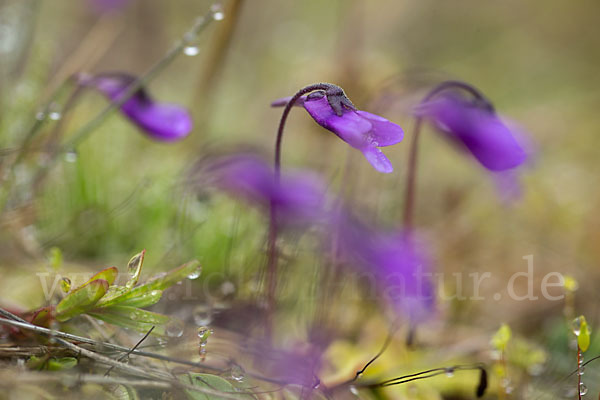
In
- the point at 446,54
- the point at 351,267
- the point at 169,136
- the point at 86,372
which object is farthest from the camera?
the point at 446,54

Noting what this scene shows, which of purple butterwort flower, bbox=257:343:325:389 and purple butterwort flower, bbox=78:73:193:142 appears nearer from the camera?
purple butterwort flower, bbox=257:343:325:389

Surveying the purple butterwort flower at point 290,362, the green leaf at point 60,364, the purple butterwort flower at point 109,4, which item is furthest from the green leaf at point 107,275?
the purple butterwort flower at point 109,4

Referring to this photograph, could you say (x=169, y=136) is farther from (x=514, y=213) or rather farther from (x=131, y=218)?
(x=514, y=213)

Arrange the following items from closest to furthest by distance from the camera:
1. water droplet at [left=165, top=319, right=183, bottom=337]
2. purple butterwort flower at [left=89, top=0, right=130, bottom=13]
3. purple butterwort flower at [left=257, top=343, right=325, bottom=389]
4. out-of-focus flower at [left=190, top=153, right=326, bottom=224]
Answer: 1. water droplet at [left=165, top=319, right=183, bottom=337]
2. purple butterwort flower at [left=257, top=343, right=325, bottom=389]
3. out-of-focus flower at [left=190, top=153, right=326, bottom=224]
4. purple butterwort flower at [left=89, top=0, right=130, bottom=13]

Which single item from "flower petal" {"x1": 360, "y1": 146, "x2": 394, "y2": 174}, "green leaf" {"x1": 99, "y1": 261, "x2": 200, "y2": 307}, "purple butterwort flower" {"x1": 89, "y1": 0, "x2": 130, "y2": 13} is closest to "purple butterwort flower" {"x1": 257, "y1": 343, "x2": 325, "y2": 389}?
"green leaf" {"x1": 99, "y1": 261, "x2": 200, "y2": 307}

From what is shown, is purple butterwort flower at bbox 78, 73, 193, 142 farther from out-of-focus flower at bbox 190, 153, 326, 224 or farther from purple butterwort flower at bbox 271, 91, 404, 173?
purple butterwort flower at bbox 271, 91, 404, 173

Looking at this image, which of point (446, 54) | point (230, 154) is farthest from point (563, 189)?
point (446, 54)

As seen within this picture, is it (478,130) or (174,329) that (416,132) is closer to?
(478,130)

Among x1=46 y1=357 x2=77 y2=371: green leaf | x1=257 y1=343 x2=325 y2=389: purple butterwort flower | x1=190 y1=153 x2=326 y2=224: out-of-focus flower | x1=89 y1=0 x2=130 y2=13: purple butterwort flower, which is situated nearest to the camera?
x1=46 y1=357 x2=77 y2=371: green leaf
